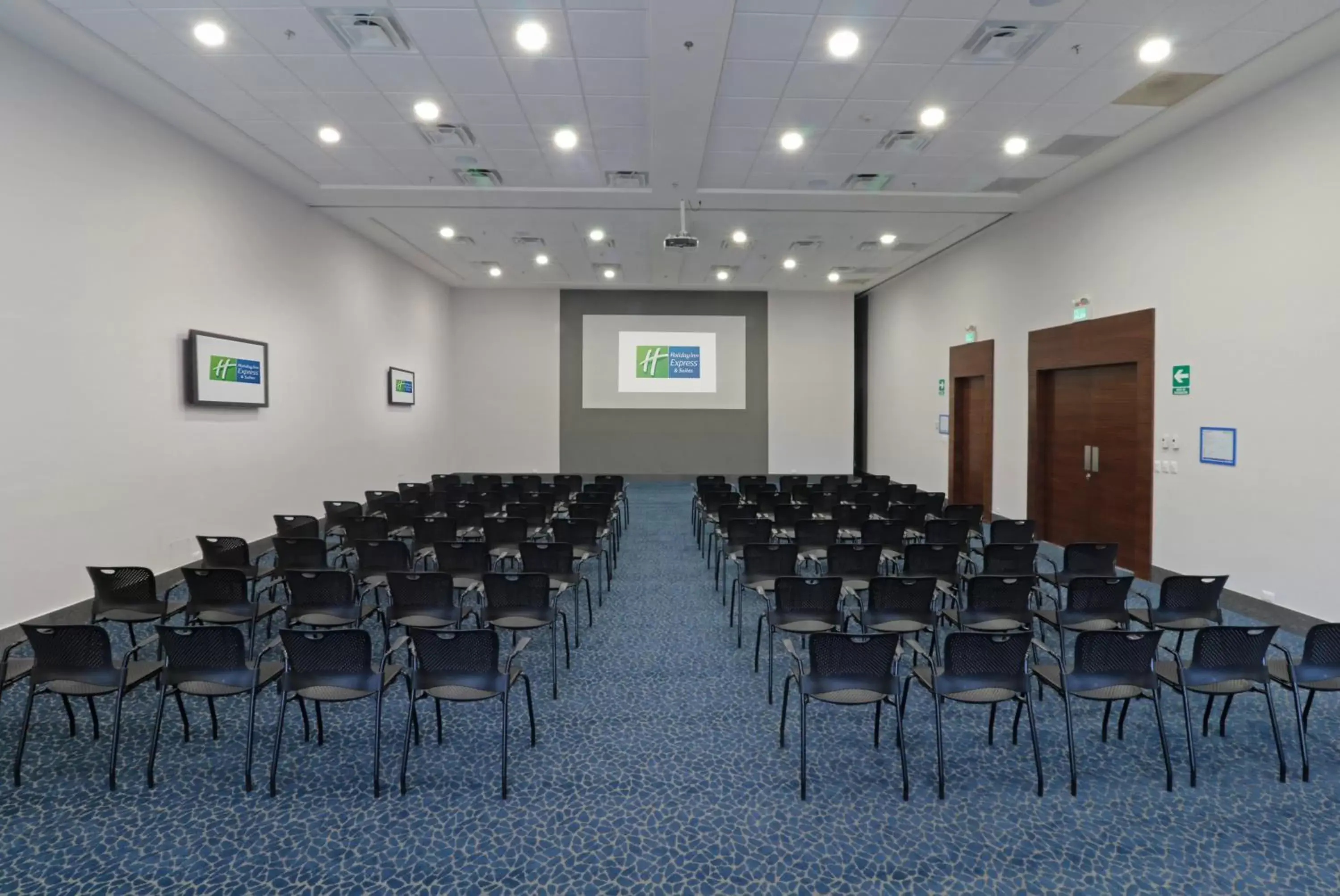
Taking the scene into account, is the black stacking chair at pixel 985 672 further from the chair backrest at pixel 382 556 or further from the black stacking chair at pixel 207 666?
the chair backrest at pixel 382 556

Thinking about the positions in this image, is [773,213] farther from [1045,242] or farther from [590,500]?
[590,500]

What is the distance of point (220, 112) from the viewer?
20.5 feet

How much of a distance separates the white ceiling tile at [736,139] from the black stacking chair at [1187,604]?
208 inches

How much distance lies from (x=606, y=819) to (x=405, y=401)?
36.1 feet

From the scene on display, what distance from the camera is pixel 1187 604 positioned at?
4152 millimetres

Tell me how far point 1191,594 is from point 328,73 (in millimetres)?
7583

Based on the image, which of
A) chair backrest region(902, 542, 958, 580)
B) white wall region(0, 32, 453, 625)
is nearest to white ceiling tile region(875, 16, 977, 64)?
chair backrest region(902, 542, 958, 580)

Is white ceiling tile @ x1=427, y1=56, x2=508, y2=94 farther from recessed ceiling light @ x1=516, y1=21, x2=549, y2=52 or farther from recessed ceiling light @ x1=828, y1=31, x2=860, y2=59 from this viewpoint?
recessed ceiling light @ x1=828, y1=31, x2=860, y2=59

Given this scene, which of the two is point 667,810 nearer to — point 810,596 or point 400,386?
point 810,596

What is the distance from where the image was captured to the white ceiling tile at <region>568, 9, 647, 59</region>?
4.67m

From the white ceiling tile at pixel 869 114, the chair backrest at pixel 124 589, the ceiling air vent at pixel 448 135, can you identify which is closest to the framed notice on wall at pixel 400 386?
the ceiling air vent at pixel 448 135

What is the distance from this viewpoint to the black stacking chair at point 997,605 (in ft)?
13.8

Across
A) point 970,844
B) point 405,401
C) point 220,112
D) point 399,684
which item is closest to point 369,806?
point 399,684

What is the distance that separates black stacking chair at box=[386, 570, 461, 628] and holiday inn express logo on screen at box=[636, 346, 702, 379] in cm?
1140
